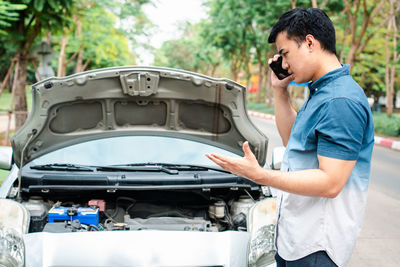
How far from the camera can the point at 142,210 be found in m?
3.27

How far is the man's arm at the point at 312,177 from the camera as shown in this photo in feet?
4.77

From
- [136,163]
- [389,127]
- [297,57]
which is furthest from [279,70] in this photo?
[389,127]

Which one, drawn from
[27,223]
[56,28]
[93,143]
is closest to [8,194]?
[27,223]

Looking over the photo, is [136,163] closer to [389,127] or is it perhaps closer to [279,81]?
[279,81]

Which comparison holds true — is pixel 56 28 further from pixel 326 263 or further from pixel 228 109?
pixel 326 263

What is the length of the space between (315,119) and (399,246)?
361 cm

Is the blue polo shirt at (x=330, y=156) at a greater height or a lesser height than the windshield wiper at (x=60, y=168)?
greater

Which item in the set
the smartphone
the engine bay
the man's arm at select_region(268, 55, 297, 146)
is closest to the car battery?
the engine bay

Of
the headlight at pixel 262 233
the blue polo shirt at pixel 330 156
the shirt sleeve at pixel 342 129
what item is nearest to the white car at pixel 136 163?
the headlight at pixel 262 233

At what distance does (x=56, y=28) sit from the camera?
8.41m

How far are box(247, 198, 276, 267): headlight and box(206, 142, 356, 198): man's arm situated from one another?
0.91 m

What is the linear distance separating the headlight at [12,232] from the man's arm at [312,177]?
138 cm

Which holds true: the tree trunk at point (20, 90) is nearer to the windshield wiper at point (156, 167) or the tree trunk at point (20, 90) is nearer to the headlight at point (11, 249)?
the windshield wiper at point (156, 167)

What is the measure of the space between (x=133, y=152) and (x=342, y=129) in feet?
6.81
